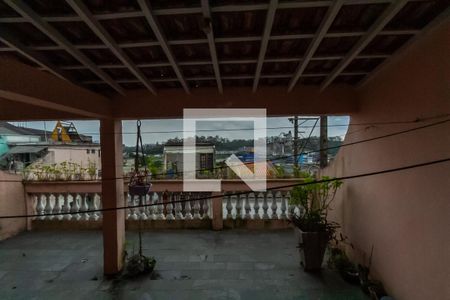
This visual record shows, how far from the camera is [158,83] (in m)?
3.07

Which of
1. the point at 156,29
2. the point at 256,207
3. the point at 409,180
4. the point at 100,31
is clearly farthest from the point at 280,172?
the point at 100,31

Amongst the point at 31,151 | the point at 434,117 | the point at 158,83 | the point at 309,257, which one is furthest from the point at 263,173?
the point at 31,151

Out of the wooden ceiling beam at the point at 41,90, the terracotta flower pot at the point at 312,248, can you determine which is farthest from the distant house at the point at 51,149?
the terracotta flower pot at the point at 312,248

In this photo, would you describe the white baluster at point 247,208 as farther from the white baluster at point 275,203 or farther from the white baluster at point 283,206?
the white baluster at point 283,206

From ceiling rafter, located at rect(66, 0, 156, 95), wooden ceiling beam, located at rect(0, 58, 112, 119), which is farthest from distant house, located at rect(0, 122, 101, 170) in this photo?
ceiling rafter, located at rect(66, 0, 156, 95)

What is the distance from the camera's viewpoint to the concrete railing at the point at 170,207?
4.79 meters

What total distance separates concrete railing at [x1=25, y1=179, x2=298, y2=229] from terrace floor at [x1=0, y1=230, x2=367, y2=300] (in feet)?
0.86

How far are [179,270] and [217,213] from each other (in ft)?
4.86

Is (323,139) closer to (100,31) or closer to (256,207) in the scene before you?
(256,207)

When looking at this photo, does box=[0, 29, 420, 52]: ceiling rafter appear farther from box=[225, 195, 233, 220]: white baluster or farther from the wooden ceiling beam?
box=[225, 195, 233, 220]: white baluster

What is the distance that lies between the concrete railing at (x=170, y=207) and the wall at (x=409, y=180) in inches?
68.7

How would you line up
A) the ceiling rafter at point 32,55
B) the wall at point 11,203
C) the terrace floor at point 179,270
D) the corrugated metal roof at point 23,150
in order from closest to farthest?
the ceiling rafter at point 32,55 < the terrace floor at point 179,270 < the wall at point 11,203 < the corrugated metal roof at point 23,150

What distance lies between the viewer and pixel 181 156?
15.2ft

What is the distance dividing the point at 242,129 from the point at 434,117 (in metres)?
2.38
